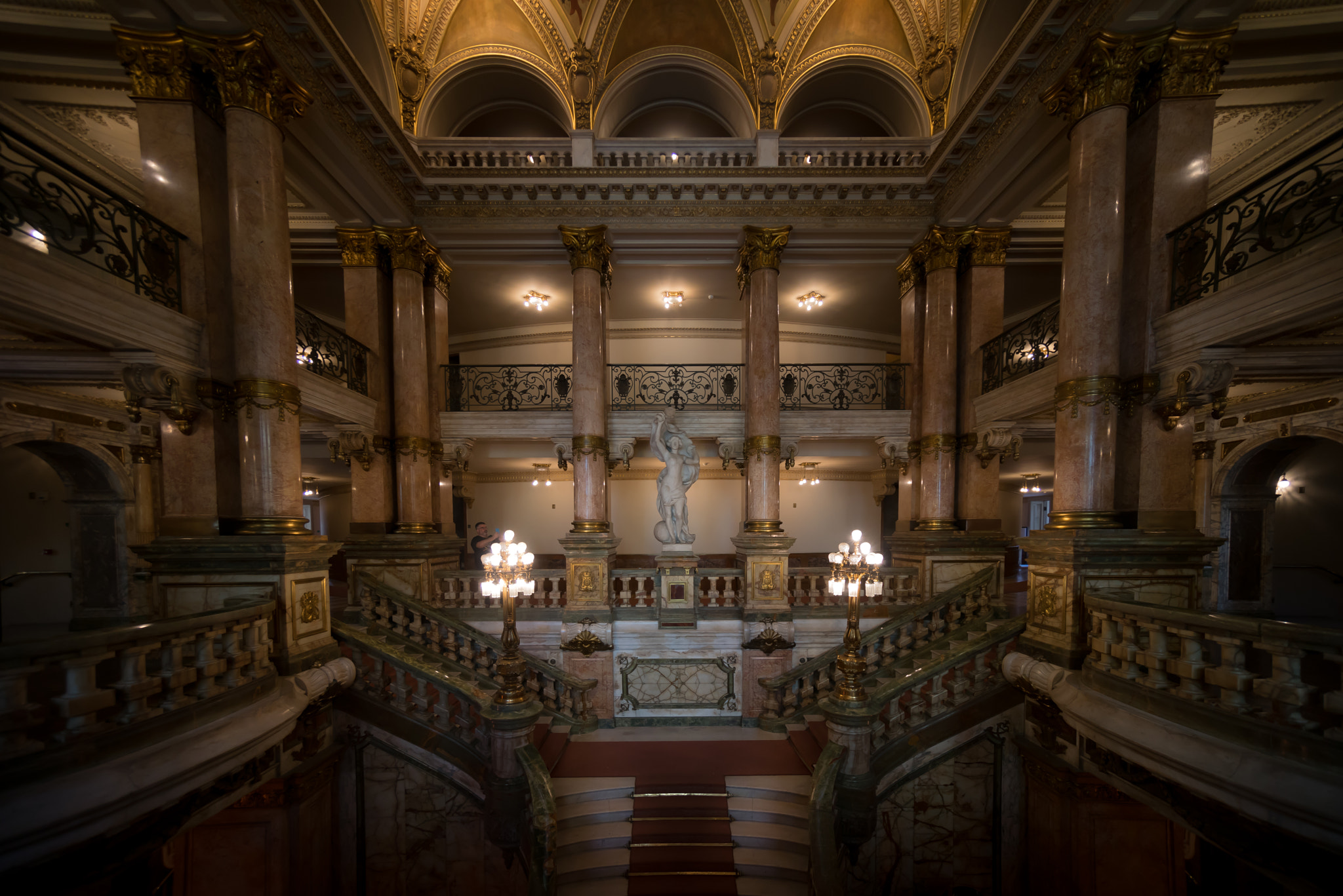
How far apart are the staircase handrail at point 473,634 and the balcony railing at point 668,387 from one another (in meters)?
3.91

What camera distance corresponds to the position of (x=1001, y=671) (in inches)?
238

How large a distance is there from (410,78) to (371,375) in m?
5.60

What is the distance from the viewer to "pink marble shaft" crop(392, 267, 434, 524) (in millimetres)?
9148

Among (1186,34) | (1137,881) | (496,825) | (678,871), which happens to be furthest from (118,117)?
(1137,881)

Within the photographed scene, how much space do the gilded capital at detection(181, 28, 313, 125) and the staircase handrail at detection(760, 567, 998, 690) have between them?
955cm

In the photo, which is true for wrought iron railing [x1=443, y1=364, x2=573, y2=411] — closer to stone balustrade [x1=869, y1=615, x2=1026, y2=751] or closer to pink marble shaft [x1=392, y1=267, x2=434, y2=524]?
pink marble shaft [x1=392, y1=267, x2=434, y2=524]

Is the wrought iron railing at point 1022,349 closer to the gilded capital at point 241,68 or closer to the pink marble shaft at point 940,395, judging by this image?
the pink marble shaft at point 940,395

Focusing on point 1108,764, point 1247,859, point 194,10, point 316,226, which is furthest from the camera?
point 316,226

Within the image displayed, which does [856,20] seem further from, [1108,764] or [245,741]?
[245,741]

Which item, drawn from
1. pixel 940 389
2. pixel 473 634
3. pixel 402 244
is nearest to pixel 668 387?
pixel 940 389

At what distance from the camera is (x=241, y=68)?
5.27 meters

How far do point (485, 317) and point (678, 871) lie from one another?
13.2m

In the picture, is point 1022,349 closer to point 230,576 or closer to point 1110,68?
point 1110,68

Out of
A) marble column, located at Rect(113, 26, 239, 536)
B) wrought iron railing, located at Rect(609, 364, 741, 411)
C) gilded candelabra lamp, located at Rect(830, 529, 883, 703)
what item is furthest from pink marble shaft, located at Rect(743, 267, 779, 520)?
marble column, located at Rect(113, 26, 239, 536)
